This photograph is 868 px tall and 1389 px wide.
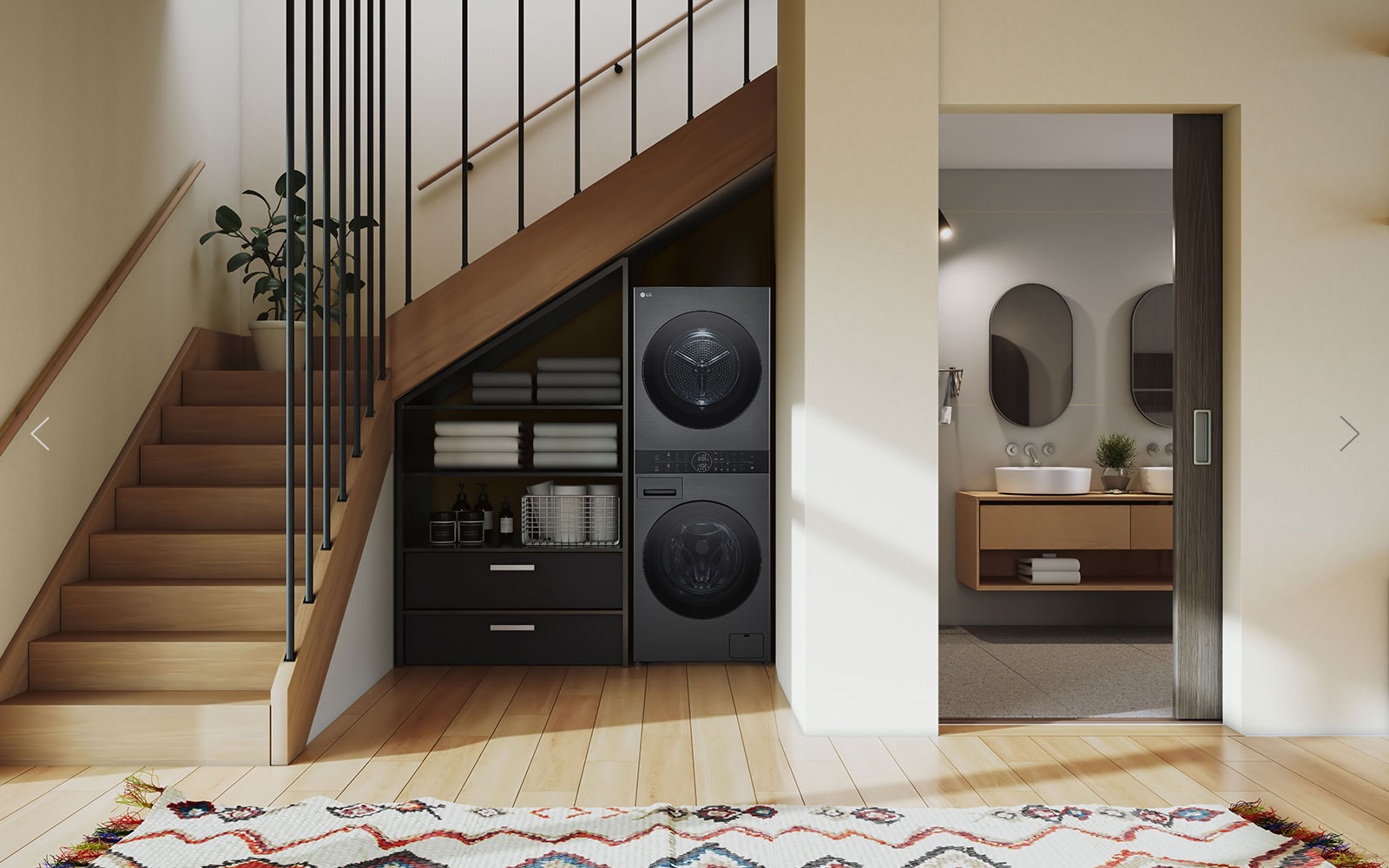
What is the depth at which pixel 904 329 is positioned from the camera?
2939 mm

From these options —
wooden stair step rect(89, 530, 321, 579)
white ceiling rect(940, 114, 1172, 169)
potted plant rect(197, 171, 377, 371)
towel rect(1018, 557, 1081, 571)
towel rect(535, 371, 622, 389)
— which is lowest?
towel rect(1018, 557, 1081, 571)

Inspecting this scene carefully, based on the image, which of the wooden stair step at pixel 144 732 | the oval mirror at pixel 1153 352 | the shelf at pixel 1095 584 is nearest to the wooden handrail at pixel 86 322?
the wooden stair step at pixel 144 732

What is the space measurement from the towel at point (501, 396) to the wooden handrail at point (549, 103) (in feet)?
4.97

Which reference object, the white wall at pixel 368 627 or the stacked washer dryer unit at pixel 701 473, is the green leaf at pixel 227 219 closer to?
the white wall at pixel 368 627

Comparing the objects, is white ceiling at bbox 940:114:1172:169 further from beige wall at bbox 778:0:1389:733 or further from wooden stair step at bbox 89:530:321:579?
wooden stair step at bbox 89:530:321:579

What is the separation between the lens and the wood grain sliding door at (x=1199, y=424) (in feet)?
10.1

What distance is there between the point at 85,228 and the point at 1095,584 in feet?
15.6

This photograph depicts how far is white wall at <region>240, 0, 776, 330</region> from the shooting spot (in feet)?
15.9

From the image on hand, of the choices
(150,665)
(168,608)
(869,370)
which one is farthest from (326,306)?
(869,370)

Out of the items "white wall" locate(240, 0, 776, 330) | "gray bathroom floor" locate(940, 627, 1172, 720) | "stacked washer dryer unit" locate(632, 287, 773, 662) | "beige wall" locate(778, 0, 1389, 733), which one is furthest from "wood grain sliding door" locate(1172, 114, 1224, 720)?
"white wall" locate(240, 0, 776, 330)

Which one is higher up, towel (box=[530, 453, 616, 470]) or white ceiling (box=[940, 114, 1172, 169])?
white ceiling (box=[940, 114, 1172, 169])

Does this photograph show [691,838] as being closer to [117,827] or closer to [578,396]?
[117,827]

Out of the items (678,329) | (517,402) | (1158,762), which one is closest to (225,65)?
(517,402)

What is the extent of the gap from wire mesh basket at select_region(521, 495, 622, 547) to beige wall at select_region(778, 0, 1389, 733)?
1175mm
